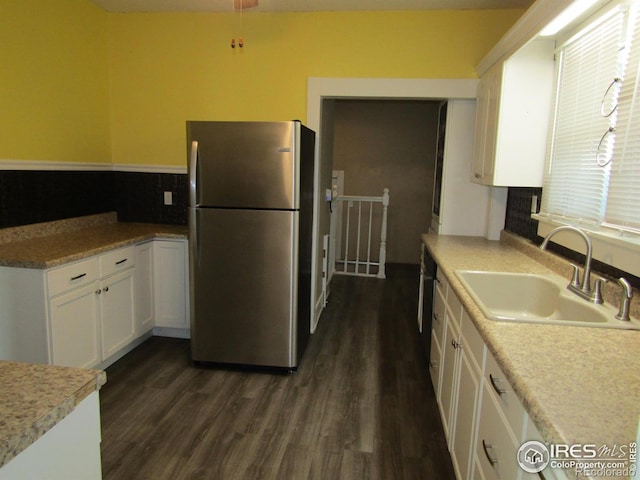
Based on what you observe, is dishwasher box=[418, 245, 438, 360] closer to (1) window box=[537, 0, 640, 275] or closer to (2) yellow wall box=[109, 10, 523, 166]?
(1) window box=[537, 0, 640, 275]

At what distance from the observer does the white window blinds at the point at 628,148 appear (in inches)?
64.6

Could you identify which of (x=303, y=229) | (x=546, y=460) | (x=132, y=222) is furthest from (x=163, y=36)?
(x=546, y=460)

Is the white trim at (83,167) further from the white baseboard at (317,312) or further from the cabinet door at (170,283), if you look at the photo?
the white baseboard at (317,312)

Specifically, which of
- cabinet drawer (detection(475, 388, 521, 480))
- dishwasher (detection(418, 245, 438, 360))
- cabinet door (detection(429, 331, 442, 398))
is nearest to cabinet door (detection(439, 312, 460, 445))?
cabinet door (detection(429, 331, 442, 398))

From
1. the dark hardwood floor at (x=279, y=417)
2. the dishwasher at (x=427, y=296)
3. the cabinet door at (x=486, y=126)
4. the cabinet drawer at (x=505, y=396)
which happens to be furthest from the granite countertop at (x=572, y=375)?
the cabinet door at (x=486, y=126)

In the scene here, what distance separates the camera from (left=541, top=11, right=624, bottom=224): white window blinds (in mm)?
1873

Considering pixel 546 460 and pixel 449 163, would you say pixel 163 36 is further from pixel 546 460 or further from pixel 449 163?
pixel 546 460

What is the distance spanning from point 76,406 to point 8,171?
240 cm

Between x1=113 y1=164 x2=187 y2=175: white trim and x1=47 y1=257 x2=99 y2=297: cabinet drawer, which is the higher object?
x1=113 y1=164 x2=187 y2=175: white trim

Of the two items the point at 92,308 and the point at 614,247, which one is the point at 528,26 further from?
the point at 92,308

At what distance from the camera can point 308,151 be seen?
3068 millimetres

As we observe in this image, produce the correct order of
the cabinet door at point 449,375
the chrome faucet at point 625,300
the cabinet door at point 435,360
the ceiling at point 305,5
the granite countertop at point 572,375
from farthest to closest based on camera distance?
1. the ceiling at point 305,5
2. the cabinet door at point 435,360
3. the cabinet door at point 449,375
4. the chrome faucet at point 625,300
5. the granite countertop at point 572,375

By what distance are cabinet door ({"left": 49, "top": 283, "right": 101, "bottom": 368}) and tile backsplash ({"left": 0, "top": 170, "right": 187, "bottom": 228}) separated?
702 mm

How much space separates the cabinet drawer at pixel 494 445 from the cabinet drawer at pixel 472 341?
131 millimetres
